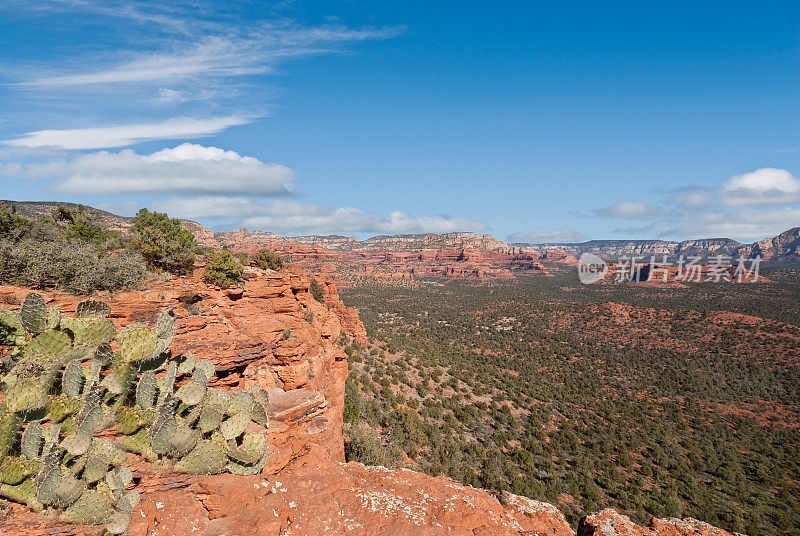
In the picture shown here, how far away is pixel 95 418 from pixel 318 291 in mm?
25806

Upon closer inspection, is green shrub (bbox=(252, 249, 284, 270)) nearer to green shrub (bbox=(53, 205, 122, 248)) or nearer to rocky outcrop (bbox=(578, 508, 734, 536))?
green shrub (bbox=(53, 205, 122, 248))

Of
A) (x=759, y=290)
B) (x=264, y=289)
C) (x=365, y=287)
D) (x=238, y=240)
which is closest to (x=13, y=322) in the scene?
(x=264, y=289)

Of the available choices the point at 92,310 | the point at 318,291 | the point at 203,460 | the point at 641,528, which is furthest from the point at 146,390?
the point at 318,291

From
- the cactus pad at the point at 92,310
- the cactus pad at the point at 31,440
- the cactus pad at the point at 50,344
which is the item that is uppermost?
the cactus pad at the point at 92,310

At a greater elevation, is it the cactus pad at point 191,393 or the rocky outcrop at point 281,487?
the cactus pad at point 191,393

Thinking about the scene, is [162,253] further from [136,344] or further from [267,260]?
[267,260]

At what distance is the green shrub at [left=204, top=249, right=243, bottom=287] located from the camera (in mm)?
15414

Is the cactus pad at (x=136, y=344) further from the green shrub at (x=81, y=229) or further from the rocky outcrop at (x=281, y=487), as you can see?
the green shrub at (x=81, y=229)

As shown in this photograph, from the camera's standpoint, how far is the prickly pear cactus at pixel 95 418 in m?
4.81

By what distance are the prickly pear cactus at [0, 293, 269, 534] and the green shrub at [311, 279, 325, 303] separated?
23.6 meters

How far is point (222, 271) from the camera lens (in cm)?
1625

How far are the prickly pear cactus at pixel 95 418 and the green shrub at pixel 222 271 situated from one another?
873 centimetres

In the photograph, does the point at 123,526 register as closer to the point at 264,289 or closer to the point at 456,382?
the point at 264,289

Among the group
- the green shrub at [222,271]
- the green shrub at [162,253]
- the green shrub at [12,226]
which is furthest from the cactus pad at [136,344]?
the green shrub at [12,226]
